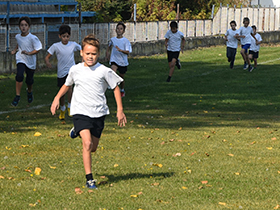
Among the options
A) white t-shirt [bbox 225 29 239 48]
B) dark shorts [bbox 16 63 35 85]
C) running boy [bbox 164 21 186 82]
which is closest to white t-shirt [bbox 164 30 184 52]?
running boy [bbox 164 21 186 82]

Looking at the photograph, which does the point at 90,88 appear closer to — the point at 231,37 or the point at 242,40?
the point at 231,37

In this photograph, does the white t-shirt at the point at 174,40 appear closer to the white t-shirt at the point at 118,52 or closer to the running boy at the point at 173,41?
the running boy at the point at 173,41

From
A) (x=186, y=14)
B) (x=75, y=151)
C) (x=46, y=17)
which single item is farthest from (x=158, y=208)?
(x=186, y=14)

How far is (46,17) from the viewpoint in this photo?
35.8 metres

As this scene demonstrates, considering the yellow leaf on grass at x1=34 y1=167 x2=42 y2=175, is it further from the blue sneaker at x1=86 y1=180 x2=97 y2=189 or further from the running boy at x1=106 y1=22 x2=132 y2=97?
the running boy at x1=106 y1=22 x2=132 y2=97

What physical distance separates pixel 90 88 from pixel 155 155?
7.10ft

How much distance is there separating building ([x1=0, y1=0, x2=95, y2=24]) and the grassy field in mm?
16149

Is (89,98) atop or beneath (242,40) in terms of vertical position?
beneath

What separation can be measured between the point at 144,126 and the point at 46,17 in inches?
1030

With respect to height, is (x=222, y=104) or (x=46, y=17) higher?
(x=46, y=17)

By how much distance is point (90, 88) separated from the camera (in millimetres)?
6520

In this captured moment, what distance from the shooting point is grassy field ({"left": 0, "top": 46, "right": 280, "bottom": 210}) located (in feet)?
19.6

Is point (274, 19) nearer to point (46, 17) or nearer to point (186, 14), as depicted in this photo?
point (186, 14)

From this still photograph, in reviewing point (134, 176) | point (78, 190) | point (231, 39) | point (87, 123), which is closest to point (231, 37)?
point (231, 39)
